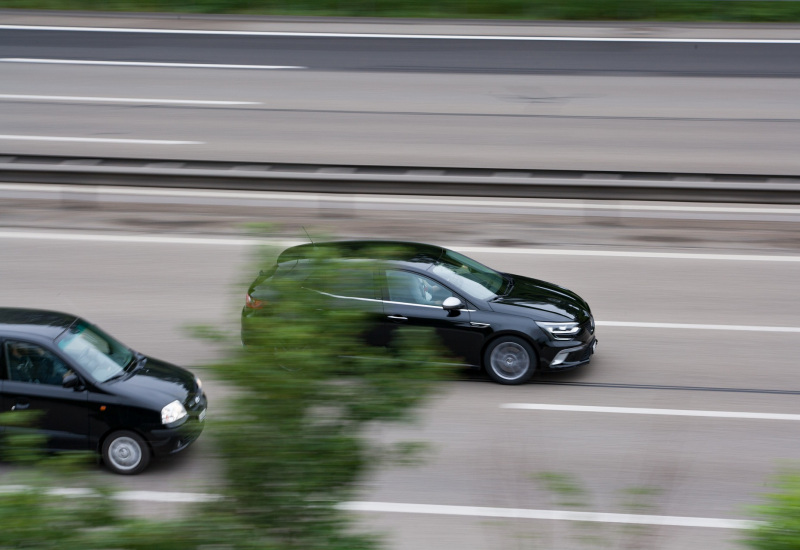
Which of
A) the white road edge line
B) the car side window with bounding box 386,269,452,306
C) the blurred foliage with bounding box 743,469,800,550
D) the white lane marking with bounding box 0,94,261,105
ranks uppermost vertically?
the white lane marking with bounding box 0,94,261,105

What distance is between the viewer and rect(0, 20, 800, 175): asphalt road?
1798 cm

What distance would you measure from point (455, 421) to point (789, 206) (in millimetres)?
9136

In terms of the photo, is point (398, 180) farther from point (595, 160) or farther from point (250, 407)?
point (250, 407)

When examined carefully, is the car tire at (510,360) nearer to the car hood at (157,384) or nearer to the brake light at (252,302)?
the car hood at (157,384)

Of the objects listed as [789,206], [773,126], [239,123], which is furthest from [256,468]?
[773,126]

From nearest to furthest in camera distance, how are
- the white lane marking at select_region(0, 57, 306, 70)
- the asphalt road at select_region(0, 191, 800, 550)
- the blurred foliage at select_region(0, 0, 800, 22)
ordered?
the asphalt road at select_region(0, 191, 800, 550)
the white lane marking at select_region(0, 57, 306, 70)
the blurred foliage at select_region(0, 0, 800, 22)

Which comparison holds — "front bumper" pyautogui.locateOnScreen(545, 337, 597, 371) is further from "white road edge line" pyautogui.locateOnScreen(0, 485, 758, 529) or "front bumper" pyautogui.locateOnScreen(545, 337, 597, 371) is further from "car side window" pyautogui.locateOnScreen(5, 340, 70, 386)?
"car side window" pyautogui.locateOnScreen(5, 340, 70, 386)

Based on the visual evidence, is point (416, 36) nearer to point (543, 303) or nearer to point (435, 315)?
point (543, 303)

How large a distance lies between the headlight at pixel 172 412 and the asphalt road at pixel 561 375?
50cm

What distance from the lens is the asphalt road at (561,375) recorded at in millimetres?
7719

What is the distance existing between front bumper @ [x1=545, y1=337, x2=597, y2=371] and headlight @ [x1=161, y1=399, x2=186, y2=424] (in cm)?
402

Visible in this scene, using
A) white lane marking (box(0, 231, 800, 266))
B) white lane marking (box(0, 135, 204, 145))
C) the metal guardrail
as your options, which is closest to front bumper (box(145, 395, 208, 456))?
white lane marking (box(0, 231, 800, 266))

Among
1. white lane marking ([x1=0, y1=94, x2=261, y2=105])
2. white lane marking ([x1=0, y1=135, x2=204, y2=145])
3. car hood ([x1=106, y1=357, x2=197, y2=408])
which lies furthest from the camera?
white lane marking ([x1=0, y1=94, x2=261, y2=105])

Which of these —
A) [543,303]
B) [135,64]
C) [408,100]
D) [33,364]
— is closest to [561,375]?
[543,303]
